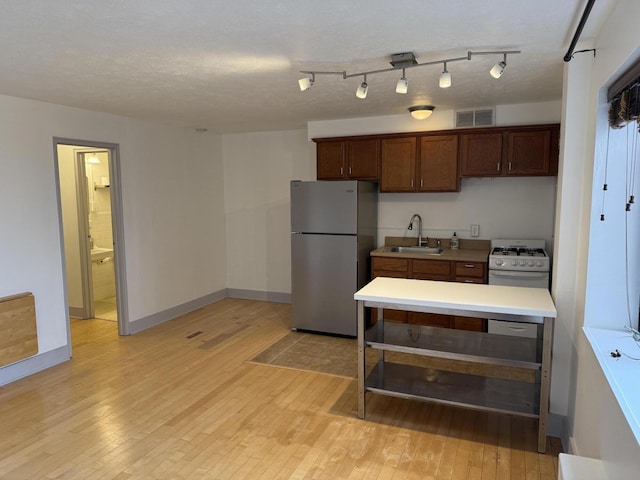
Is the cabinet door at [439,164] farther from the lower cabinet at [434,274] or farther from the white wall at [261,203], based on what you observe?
the white wall at [261,203]

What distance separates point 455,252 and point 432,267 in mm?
412

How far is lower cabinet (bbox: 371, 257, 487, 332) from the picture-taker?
163 inches

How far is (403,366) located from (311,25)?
2462 mm

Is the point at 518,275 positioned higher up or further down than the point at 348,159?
further down

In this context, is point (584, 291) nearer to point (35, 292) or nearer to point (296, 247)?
point (296, 247)

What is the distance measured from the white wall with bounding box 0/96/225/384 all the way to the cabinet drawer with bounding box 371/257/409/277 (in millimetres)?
2522

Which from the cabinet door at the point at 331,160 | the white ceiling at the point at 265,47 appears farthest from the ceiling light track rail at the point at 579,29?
the cabinet door at the point at 331,160

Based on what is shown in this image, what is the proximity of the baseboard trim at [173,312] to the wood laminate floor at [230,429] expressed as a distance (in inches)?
28.6

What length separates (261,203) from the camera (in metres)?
6.04

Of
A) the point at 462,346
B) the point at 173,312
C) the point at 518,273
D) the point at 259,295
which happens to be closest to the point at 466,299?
the point at 462,346

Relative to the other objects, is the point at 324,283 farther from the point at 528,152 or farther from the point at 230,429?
the point at 528,152

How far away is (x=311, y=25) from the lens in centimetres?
211

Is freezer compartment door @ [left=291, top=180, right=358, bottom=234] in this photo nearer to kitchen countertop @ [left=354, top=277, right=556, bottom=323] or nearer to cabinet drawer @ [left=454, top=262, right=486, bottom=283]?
cabinet drawer @ [left=454, top=262, right=486, bottom=283]

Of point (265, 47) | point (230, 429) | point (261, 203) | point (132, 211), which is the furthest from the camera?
point (261, 203)
